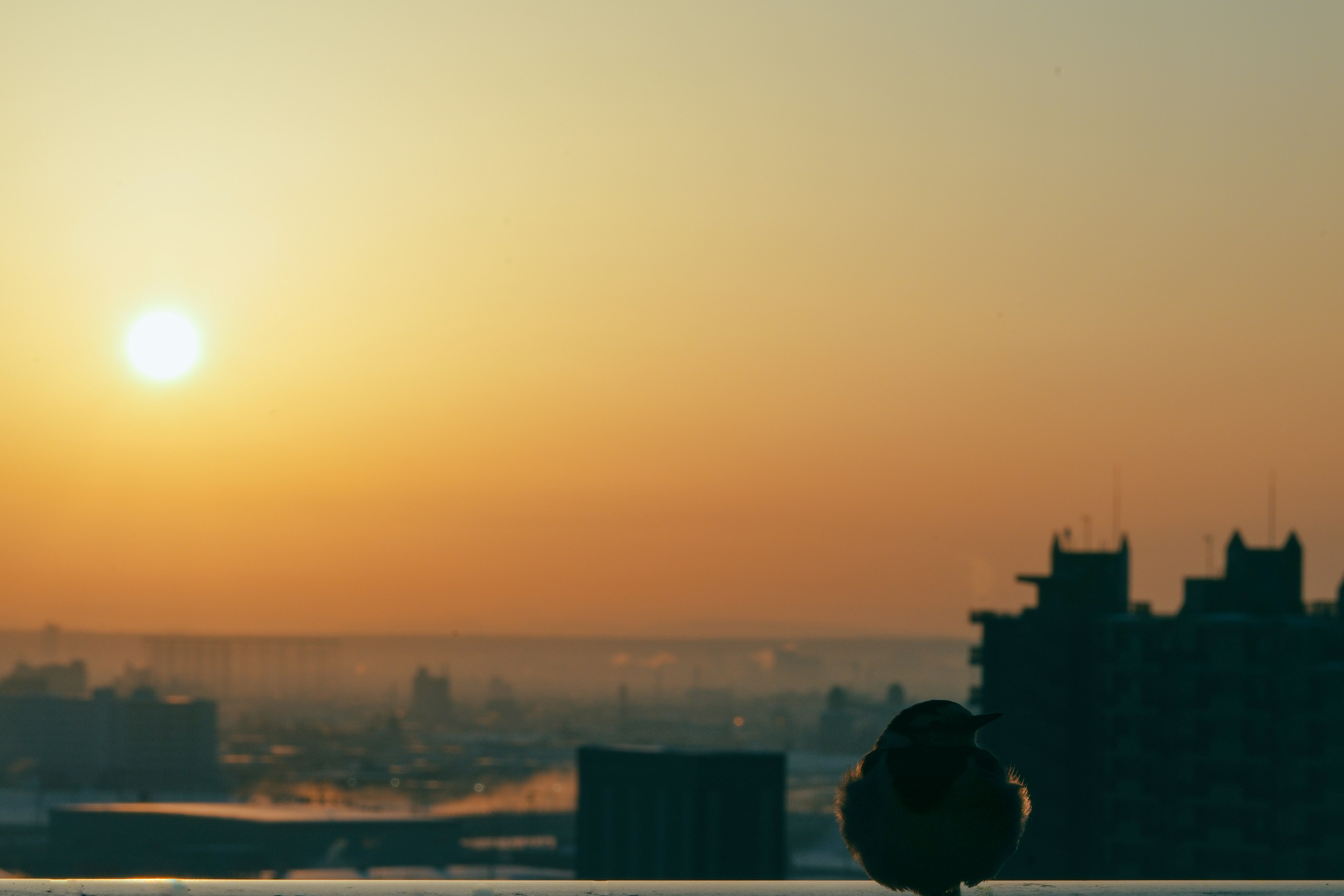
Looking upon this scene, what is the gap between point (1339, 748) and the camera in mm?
81938

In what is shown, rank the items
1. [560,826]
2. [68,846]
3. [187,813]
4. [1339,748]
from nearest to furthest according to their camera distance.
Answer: [1339,748] → [68,846] → [187,813] → [560,826]

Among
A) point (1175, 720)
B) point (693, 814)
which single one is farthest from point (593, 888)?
point (693, 814)

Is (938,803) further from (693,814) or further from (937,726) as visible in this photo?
(693,814)

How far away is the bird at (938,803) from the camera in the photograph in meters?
4.69

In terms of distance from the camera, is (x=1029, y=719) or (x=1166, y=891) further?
(x=1029, y=719)

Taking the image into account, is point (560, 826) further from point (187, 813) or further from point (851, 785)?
point (851, 785)

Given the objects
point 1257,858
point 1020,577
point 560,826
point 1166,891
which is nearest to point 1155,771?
point 1257,858

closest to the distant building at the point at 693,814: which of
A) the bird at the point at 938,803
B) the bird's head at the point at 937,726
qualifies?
the bird at the point at 938,803

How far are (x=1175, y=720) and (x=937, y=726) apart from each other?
289 feet

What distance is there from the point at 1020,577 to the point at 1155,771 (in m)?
12.7

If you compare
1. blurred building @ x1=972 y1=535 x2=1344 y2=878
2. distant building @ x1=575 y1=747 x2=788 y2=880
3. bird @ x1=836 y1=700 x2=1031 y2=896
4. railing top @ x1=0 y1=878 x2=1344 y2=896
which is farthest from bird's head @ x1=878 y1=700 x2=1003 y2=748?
distant building @ x1=575 y1=747 x2=788 y2=880

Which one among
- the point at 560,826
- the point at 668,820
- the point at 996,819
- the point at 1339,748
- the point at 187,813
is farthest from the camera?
the point at 560,826

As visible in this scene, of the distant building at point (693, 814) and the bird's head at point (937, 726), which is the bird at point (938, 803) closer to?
the bird's head at point (937, 726)

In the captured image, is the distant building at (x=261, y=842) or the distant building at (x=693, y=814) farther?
the distant building at (x=261, y=842)
